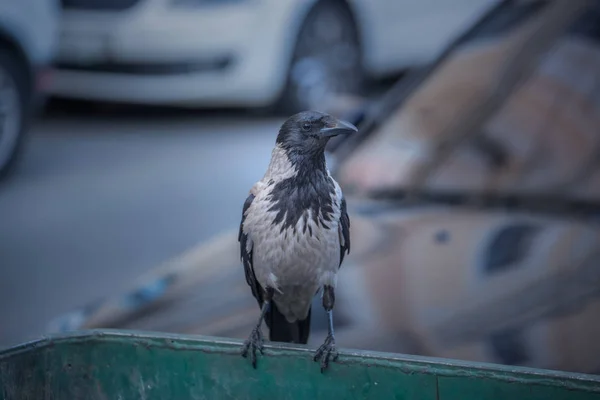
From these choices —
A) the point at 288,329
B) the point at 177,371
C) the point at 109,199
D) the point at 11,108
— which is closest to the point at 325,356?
the point at 177,371

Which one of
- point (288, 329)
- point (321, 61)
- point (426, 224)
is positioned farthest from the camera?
point (321, 61)

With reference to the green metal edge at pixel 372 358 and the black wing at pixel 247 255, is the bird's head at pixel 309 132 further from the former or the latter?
the green metal edge at pixel 372 358

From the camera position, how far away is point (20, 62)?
7.00m

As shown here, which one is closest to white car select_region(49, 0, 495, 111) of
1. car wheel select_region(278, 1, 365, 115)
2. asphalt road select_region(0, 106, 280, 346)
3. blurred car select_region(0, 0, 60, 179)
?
car wheel select_region(278, 1, 365, 115)

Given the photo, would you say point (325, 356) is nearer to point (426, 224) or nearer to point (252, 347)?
point (252, 347)

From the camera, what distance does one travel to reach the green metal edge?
2.09 m

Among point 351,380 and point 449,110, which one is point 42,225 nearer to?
point 449,110

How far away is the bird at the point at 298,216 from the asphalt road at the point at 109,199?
94.6 inches

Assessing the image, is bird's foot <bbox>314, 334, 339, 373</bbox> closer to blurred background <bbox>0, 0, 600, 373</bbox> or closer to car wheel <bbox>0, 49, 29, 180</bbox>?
blurred background <bbox>0, 0, 600, 373</bbox>

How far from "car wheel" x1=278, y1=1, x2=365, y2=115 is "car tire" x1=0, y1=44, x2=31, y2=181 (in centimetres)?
267

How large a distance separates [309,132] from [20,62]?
4.99 meters

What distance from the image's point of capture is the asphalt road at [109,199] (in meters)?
5.45

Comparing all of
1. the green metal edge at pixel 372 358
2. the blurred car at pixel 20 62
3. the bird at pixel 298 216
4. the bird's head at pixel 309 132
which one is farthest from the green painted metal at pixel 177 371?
the blurred car at pixel 20 62

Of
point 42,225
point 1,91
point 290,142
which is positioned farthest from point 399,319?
point 1,91
